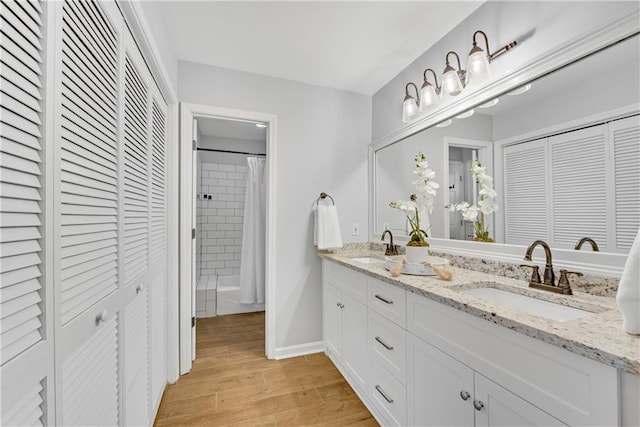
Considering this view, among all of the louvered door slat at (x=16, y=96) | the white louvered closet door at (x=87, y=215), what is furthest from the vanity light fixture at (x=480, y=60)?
the louvered door slat at (x=16, y=96)

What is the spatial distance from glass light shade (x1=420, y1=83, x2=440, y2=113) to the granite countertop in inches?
44.9

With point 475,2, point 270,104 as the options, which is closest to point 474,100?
point 475,2

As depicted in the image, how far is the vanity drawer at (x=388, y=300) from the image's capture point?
4.35ft

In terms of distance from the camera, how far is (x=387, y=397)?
1427 mm

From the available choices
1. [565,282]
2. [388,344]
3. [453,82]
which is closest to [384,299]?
[388,344]

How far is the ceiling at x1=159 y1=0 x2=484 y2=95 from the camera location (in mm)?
1570

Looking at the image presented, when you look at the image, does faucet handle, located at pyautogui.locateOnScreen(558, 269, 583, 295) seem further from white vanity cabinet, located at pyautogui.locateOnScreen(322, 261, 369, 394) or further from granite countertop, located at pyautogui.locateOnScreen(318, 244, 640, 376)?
white vanity cabinet, located at pyautogui.locateOnScreen(322, 261, 369, 394)

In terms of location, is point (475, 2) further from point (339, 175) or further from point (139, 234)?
point (139, 234)

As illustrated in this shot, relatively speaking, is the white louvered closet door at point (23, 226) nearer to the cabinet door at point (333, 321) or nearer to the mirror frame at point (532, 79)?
the cabinet door at point (333, 321)

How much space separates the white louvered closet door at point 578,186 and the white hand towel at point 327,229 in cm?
141

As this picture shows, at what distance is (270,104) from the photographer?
2.30m

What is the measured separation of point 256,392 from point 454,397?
1.31 m

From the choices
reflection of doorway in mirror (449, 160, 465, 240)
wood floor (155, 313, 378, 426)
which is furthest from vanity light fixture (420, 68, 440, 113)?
wood floor (155, 313, 378, 426)

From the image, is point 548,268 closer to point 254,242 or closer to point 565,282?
point 565,282
